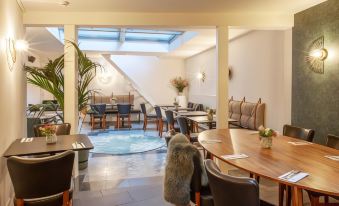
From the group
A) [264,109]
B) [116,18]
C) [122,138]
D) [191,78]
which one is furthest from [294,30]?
[191,78]

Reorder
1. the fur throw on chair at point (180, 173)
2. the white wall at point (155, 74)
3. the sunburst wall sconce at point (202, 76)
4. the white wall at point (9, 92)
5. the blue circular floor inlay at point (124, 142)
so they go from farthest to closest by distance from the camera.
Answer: the white wall at point (155, 74)
the sunburst wall sconce at point (202, 76)
the blue circular floor inlay at point (124, 142)
the white wall at point (9, 92)
the fur throw on chair at point (180, 173)

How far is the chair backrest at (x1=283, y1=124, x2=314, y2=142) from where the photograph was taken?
10.0 ft

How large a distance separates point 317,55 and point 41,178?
3.91m

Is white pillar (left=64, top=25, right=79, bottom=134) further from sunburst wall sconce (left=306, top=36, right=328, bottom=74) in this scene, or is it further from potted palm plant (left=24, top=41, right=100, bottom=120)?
sunburst wall sconce (left=306, top=36, right=328, bottom=74)

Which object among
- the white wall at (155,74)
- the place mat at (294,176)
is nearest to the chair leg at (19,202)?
the place mat at (294,176)

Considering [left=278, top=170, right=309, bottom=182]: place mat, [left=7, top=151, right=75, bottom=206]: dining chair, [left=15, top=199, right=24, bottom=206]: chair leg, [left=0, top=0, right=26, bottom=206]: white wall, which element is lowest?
[left=15, top=199, right=24, bottom=206]: chair leg

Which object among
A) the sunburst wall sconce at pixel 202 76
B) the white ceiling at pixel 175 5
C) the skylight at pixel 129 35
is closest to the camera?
the white ceiling at pixel 175 5

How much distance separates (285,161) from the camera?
2102 millimetres

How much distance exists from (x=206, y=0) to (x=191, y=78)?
6.83 metres

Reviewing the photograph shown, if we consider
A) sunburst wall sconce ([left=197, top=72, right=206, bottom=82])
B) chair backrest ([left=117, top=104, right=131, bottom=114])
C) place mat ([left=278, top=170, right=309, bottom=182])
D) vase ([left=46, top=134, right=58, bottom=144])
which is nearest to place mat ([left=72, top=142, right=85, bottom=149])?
vase ([left=46, top=134, right=58, bottom=144])

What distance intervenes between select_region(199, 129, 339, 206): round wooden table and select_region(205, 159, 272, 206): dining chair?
1.08ft

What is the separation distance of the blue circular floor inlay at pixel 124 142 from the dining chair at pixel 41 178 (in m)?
3.64

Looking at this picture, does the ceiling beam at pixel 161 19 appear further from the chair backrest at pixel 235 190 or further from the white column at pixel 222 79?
the chair backrest at pixel 235 190

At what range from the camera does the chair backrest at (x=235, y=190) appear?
143cm
